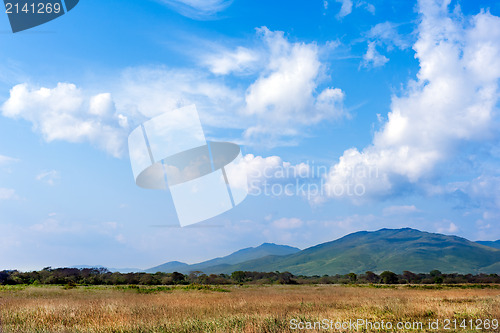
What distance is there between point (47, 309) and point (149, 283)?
42026 mm

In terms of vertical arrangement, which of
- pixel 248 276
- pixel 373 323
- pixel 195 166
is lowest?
pixel 248 276

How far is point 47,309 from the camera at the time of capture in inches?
683

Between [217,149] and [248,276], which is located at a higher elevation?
[217,149]

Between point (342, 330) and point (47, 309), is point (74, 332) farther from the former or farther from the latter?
point (342, 330)

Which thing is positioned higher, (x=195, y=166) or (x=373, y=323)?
(x=195, y=166)

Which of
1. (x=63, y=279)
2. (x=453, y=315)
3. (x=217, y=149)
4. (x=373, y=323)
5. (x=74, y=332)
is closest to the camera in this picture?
(x=74, y=332)

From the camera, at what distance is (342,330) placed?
1266 cm

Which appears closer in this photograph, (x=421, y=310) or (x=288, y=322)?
(x=288, y=322)

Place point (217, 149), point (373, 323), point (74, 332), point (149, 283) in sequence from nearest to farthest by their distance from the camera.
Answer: point (74, 332) → point (217, 149) → point (373, 323) → point (149, 283)

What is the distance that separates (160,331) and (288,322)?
474cm

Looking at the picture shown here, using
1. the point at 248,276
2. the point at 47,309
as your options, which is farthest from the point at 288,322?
the point at 248,276

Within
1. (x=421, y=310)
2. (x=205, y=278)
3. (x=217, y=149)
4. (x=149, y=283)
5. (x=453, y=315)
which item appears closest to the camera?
(x=217, y=149)

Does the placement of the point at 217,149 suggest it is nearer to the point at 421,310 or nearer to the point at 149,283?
the point at 421,310

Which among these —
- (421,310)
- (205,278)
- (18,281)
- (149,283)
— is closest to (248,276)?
(205,278)
